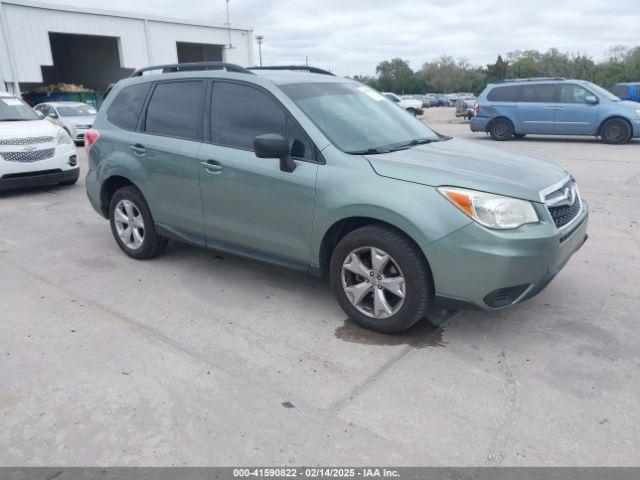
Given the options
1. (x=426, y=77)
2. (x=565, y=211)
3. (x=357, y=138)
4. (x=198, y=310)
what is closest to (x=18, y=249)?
(x=198, y=310)

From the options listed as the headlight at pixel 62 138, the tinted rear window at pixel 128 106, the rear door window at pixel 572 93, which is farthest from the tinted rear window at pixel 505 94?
the tinted rear window at pixel 128 106

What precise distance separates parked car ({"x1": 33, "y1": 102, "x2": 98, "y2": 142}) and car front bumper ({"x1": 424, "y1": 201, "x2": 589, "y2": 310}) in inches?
588

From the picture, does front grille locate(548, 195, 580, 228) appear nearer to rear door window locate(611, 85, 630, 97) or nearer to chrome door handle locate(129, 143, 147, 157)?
chrome door handle locate(129, 143, 147, 157)

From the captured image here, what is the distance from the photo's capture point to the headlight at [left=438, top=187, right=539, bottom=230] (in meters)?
3.24

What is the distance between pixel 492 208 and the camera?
3256 mm

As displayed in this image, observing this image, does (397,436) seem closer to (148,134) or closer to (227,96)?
(227,96)

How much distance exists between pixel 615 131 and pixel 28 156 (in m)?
13.7

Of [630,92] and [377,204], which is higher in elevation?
[377,204]

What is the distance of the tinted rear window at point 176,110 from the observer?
464 cm

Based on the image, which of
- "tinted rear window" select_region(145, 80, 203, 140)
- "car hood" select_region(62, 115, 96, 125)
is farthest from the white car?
"car hood" select_region(62, 115, 96, 125)

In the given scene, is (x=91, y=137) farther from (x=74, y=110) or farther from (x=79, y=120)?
(x=74, y=110)

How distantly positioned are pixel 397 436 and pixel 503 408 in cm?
64

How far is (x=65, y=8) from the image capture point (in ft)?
91.4

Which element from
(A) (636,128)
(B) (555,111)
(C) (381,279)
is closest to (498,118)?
(B) (555,111)
